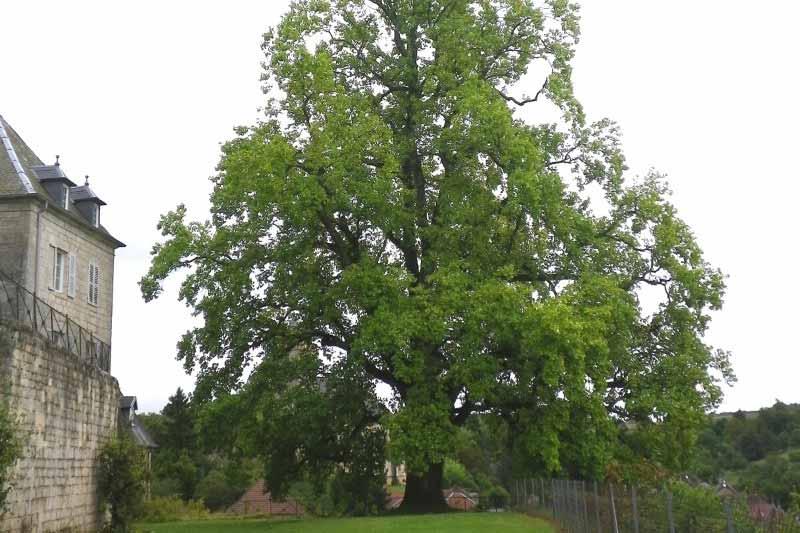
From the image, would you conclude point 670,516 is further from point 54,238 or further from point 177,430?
point 177,430

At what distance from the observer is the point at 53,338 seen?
19.9 metres

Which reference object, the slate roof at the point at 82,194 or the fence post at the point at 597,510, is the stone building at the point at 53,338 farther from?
the fence post at the point at 597,510

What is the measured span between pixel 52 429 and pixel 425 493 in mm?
14154

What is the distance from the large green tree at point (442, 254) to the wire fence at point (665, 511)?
411 cm

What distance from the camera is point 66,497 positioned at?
19.6 meters

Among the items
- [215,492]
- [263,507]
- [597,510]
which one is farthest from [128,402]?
[597,510]

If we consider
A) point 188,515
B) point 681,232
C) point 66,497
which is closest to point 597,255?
point 681,232

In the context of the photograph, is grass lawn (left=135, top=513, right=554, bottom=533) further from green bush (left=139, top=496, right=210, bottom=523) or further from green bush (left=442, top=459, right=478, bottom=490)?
green bush (left=442, top=459, right=478, bottom=490)

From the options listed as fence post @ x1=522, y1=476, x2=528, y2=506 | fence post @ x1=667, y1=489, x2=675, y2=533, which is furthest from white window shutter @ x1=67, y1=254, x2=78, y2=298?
fence post @ x1=667, y1=489, x2=675, y2=533

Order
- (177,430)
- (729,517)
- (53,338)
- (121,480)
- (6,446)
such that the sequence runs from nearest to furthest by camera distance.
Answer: (729,517) → (6,446) → (53,338) → (121,480) → (177,430)

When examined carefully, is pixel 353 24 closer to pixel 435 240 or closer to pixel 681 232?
pixel 435 240

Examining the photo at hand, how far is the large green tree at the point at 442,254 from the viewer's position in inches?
978

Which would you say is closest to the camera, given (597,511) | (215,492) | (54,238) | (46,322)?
(597,511)

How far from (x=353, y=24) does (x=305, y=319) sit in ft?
32.8
